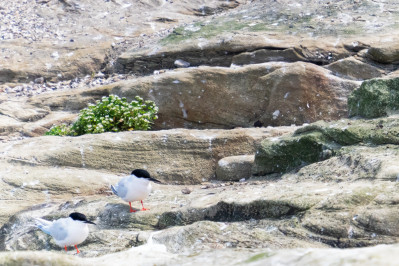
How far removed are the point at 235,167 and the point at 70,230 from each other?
10.0ft

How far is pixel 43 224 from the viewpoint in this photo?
709cm

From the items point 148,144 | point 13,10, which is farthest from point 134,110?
point 13,10

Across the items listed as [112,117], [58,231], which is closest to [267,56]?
[112,117]

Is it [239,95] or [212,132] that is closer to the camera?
[212,132]

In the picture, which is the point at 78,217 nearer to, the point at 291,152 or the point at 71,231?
the point at 71,231

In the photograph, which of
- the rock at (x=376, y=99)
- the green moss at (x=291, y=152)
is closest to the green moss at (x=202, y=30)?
the rock at (x=376, y=99)

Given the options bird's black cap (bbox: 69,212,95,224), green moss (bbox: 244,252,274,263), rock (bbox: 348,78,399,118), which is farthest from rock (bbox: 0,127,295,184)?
green moss (bbox: 244,252,274,263)

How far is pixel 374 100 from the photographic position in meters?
8.14

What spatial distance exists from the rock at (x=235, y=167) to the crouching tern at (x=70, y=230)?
272 centimetres

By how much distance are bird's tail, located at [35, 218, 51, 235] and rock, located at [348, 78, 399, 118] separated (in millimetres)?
4383

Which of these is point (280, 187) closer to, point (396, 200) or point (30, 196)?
point (396, 200)

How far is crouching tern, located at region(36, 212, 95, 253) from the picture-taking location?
6.65 meters

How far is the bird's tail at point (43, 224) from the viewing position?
7004mm

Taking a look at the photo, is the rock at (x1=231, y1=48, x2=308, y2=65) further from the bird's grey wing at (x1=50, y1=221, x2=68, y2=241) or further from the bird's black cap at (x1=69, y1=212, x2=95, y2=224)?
the bird's grey wing at (x1=50, y1=221, x2=68, y2=241)
